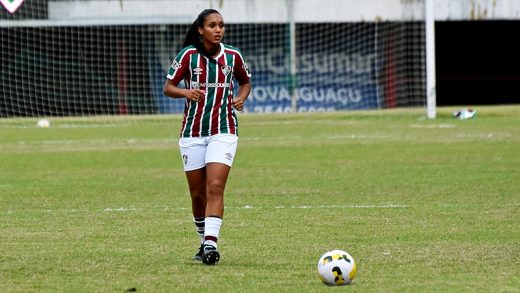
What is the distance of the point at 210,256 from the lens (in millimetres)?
9289

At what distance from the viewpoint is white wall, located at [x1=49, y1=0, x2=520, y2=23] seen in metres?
36.2

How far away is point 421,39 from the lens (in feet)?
134

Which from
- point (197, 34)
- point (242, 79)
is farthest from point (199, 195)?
point (197, 34)

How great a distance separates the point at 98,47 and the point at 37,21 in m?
3.56

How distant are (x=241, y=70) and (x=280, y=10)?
1090 inches

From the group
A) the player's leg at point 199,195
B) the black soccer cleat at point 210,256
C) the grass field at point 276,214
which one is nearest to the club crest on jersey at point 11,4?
the grass field at point 276,214

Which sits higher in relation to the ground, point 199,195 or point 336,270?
point 199,195

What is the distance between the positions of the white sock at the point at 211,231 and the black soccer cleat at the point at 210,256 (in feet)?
0.30

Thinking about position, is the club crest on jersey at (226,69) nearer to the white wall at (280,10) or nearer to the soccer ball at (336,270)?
the soccer ball at (336,270)

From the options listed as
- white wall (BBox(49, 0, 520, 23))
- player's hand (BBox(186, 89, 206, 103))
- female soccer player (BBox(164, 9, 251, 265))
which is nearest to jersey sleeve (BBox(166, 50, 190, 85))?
female soccer player (BBox(164, 9, 251, 265))

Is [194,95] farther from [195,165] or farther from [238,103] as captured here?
[195,165]

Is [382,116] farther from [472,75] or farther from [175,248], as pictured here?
[175,248]

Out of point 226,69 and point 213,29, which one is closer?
point 213,29

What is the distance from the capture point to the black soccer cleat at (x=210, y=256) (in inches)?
366
